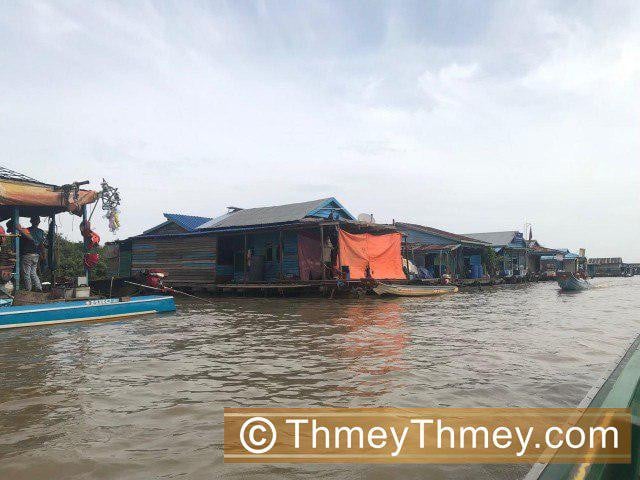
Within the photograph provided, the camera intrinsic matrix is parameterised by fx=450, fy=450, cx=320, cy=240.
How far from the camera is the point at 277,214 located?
1014 inches

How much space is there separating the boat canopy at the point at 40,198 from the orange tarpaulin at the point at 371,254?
37.2ft

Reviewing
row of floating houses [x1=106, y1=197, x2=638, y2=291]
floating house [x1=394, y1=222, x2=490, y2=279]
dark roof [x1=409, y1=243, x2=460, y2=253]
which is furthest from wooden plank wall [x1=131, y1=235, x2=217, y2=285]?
floating house [x1=394, y1=222, x2=490, y2=279]

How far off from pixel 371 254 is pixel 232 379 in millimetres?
17511

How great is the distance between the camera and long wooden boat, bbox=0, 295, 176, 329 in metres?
11.2

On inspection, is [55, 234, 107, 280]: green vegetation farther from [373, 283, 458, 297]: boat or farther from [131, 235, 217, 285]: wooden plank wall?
[373, 283, 458, 297]: boat

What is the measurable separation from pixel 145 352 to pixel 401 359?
4619 millimetres

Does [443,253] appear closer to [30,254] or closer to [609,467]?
[30,254]

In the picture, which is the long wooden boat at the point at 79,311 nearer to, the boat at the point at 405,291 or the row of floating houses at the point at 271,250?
the row of floating houses at the point at 271,250

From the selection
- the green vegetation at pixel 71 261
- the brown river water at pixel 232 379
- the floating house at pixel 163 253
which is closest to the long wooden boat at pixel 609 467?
the brown river water at pixel 232 379

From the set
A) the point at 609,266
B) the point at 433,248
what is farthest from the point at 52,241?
the point at 609,266

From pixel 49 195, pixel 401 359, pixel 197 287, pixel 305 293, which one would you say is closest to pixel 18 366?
pixel 401 359

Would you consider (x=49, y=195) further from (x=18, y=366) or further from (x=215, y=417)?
(x=215, y=417)

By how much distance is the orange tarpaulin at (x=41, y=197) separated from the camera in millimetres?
11875

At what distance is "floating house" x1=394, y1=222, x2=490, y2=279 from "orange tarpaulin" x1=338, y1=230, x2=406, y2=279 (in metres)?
9.44
